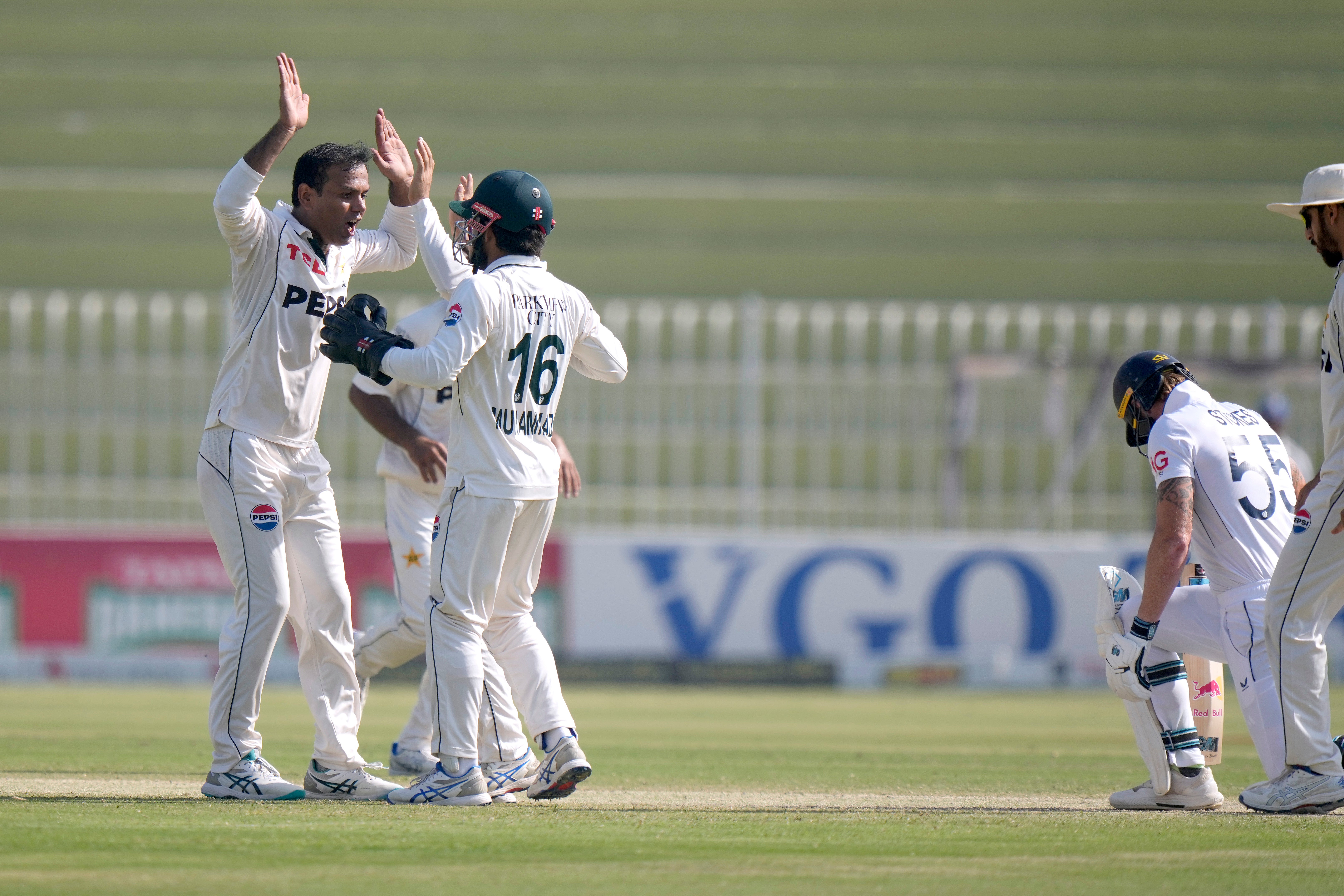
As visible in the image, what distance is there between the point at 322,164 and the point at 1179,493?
315 centimetres

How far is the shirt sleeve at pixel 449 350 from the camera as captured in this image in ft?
16.9

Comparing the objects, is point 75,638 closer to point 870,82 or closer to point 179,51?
point 179,51

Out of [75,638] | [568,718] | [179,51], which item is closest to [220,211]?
[568,718]

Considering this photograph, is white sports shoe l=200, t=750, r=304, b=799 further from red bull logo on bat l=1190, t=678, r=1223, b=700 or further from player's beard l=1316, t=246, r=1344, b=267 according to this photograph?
player's beard l=1316, t=246, r=1344, b=267

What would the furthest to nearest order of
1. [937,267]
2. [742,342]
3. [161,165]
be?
[161,165], [937,267], [742,342]

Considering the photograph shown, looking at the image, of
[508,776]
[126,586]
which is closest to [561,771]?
[508,776]

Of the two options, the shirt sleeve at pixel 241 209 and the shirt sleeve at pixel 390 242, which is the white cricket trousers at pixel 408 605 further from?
the shirt sleeve at pixel 241 209

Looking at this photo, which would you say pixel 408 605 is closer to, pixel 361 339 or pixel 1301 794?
pixel 361 339

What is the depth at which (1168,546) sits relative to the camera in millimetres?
5477

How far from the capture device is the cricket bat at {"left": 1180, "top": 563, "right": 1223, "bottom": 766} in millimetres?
5879

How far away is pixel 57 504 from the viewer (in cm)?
1484

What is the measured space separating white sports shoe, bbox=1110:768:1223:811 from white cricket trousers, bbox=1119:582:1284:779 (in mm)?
81

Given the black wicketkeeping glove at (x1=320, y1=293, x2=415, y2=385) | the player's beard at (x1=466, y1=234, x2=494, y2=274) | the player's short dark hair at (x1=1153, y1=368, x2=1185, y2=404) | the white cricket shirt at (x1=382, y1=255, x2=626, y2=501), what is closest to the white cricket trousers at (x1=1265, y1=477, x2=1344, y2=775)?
the player's short dark hair at (x1=1153, y1=368, x2=1185, y2=404)

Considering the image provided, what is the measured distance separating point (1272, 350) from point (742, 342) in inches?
206
